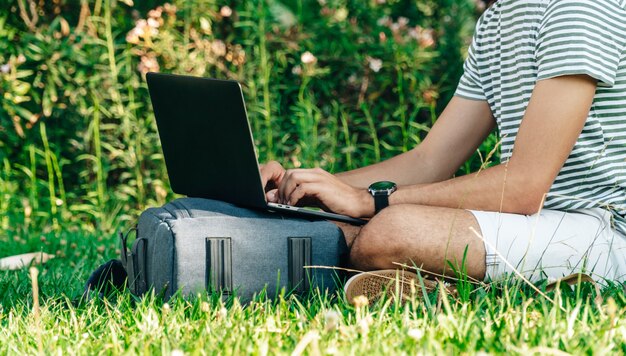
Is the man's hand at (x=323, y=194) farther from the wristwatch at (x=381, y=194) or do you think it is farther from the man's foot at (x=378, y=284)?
the man's foot at (x=378, y=284)

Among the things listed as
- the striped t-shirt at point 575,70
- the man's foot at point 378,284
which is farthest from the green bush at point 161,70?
the man's foot at point 378,284

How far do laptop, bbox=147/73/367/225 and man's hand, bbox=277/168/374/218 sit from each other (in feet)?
0.11

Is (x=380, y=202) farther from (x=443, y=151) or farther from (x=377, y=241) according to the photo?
(x=443, y=151)

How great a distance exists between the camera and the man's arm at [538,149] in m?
2.47

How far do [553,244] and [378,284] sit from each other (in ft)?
1.57

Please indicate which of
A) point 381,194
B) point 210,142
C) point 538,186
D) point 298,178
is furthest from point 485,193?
point 210,142

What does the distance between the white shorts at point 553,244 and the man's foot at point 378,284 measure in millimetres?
203

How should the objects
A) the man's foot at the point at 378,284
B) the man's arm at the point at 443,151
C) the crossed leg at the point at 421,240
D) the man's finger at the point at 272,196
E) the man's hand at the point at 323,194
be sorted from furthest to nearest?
the man's arm at the point at 443,151 < the man's finger at the point at 272,196 < the man's hand at the point at 323,194 < the crossed leg at the point at 421,240 < the man's foot at the point at 378,284

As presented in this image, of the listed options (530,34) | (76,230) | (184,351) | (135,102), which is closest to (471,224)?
(530,34)

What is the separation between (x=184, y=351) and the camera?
1844mm

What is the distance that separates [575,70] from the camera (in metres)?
2.44

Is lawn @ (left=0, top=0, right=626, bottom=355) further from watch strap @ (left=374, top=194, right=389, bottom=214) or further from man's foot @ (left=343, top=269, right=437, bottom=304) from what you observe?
man's foot @ (left=343, top=269, right=437, bottom=304)

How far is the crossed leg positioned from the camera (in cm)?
251

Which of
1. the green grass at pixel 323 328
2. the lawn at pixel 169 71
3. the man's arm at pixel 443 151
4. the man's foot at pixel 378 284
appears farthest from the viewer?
the lawn at pixel 169 71
